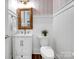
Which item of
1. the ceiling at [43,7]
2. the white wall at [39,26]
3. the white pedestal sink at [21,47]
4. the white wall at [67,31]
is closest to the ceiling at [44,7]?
the ceiling at [43,7]

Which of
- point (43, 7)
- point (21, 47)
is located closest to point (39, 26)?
point (43, 7)

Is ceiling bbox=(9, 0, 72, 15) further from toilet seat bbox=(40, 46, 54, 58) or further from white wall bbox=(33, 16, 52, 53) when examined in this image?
toilet seat bbox=(40, 46, 54, 58)

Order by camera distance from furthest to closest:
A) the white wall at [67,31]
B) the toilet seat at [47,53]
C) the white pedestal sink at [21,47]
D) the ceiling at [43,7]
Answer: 1. the ceiling at [43,7]
2. the white pedestal sink at [21,47]
3. the toilet seat at [47,53]
4. the white wall at [67,31]

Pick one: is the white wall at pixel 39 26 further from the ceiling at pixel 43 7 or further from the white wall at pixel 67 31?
the white wall at pixel 67 31

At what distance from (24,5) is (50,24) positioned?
1114mm

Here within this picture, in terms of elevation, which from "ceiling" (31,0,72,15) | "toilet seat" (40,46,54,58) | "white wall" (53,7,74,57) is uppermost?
"ceiling" (31,0,72,15)

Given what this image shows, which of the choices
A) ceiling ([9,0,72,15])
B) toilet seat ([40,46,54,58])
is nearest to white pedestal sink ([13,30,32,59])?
toilet seat ([40,46,54,58])

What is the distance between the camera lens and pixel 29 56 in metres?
3.32

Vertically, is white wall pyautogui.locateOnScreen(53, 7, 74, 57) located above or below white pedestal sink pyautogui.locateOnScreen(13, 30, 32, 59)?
above

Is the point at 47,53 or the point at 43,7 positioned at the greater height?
the point at 43,7

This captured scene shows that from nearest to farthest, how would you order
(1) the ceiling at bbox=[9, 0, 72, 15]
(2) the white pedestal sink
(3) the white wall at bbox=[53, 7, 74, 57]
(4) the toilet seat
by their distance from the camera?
(3) the white wall at bbox=[53, 7, 74, 57] < (4) the toilet seat < (2) the white pedestal sink < (1) the ceiling at bbox=[9, 0, 72, 15]

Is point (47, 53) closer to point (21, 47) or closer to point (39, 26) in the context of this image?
point (21, 47)
